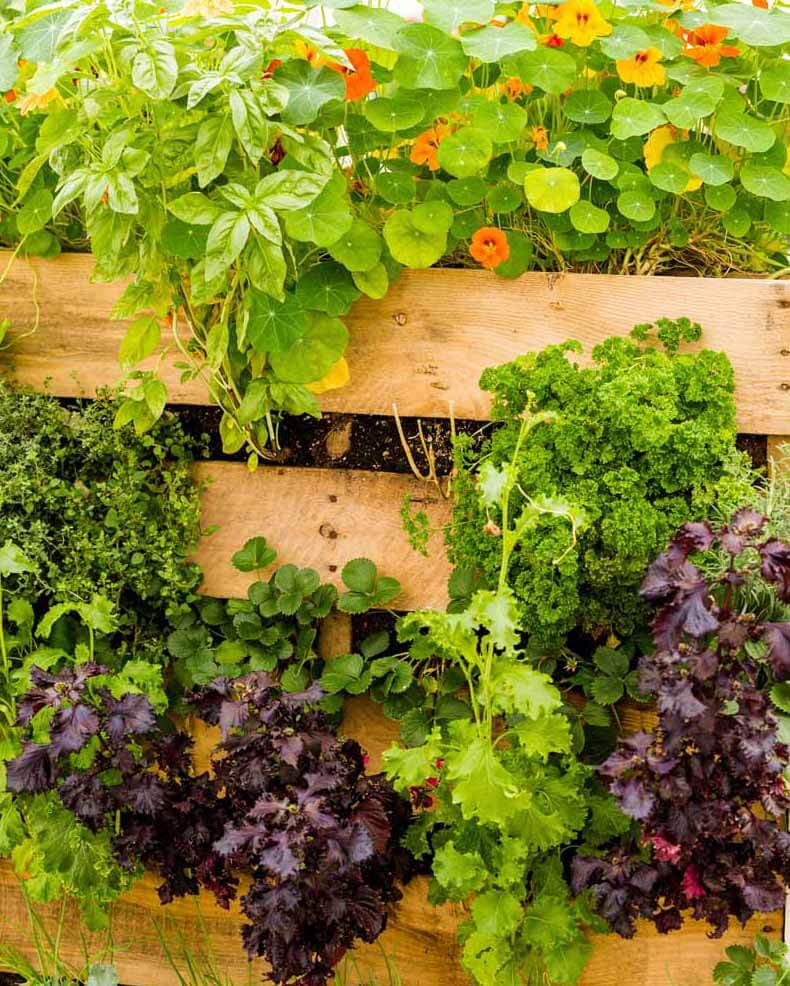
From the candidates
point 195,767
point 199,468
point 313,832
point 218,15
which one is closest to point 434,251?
point 218,15

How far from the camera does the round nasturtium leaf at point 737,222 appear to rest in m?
1.89

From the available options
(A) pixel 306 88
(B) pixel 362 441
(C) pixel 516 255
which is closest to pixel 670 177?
(C) pixel 516 255

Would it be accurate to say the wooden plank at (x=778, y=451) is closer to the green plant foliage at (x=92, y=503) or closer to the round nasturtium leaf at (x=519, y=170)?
the round nasturtium leaf at (x=519, y=170)

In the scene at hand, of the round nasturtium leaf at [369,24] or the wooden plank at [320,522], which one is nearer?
the round nasturtium leaf at [369,24]

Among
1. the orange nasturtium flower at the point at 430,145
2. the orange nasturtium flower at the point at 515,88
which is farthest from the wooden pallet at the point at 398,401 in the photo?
the orange nasturtium flower at the point at 515,88

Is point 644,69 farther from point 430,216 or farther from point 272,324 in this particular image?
point 272,324

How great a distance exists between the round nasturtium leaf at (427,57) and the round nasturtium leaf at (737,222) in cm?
52

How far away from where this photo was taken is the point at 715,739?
5.19ft

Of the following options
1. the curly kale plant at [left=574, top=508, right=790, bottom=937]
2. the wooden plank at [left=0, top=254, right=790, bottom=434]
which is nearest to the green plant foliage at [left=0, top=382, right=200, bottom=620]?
the wooden plank at [left=0, top=254, right=790, bottom=434]

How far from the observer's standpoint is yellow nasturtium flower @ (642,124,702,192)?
187 cm

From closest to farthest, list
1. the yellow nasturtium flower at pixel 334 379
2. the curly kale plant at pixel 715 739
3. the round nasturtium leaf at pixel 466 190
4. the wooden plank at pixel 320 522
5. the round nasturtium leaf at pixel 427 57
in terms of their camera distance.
A: the curly kale plant at pixel 715 739 → the round nasturtium leaf at pixel 427 57 → the round nasturtium leaf at pixel 466 190 → the yellow nasturtium flower at pixel 334 379 → the wooden plank at pixel 320 522

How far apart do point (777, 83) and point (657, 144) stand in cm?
21

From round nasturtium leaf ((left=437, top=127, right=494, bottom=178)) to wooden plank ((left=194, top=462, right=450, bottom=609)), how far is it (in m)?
0.58

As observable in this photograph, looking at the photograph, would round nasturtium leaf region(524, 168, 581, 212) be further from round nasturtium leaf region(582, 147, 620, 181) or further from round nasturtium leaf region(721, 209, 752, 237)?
round nasturtium leaf region(721, 209, 752, 237)
